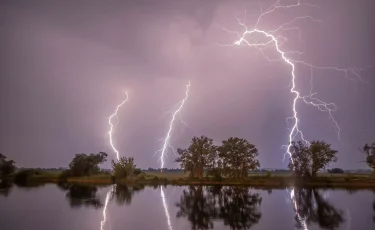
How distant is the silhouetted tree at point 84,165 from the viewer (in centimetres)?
5086

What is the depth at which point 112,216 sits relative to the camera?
624 inches

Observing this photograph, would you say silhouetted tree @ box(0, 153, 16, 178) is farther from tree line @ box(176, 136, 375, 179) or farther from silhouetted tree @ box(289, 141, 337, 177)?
silhouetted tree @ box(289, 141, 337, 177)

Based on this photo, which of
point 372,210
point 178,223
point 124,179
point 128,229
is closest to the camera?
point 128,229

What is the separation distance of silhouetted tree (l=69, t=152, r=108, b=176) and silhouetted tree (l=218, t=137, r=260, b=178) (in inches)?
828

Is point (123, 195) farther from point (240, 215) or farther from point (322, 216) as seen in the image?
point (322, 216)

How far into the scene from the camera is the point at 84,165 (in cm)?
5122

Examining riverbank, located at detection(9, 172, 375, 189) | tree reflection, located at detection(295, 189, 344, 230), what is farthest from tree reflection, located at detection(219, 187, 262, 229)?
riverbank, located at detection(9, 172, 375, 189)

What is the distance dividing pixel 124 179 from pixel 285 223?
1313 inches

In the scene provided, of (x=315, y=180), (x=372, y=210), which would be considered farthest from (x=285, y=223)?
(x=315, y=180)

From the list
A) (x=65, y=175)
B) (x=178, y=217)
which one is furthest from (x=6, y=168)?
(x=178, y=217)

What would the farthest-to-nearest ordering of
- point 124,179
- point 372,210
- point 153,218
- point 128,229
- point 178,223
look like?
point 124,179 < point 372,210 < point 153,218 < point 178,223 < point 128,229

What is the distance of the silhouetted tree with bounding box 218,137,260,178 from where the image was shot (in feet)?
148

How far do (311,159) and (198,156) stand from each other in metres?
15.4

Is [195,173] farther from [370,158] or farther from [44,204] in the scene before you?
[44,204]
